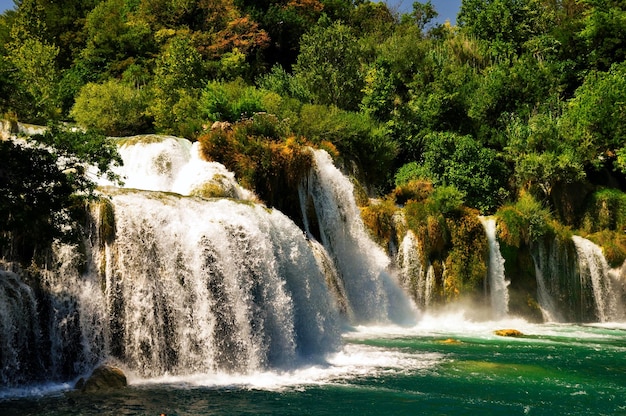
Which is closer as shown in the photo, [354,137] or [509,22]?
[354,137]

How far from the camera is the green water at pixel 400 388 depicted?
38.5 ft

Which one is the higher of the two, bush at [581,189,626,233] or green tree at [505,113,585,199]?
green tree at [505,113,585,199]

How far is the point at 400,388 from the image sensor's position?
1355 centimetres

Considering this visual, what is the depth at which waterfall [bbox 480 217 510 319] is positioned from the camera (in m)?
26.4

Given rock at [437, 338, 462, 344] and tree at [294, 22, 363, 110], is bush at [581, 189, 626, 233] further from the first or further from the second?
rock at [437, 338, 462, 344]

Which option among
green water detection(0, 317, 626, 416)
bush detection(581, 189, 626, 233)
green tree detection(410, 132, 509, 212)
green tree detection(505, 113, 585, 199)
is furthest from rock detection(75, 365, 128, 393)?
bush detection(581, 189, 626, 233)

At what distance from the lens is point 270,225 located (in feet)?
55.3

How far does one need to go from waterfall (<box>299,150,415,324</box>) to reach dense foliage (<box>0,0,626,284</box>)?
5.18 ft

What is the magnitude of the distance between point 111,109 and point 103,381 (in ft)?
76.5

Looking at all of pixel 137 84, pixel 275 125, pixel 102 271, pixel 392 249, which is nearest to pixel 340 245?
pixel 392 249

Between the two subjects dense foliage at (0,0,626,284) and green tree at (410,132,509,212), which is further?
green tree at (410,132,509,212)

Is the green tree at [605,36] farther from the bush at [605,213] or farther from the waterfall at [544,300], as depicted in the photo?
the waterfall at [544,300]

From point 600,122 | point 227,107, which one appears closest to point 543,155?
point 600,122

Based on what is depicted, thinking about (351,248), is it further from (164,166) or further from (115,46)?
(115,46)
